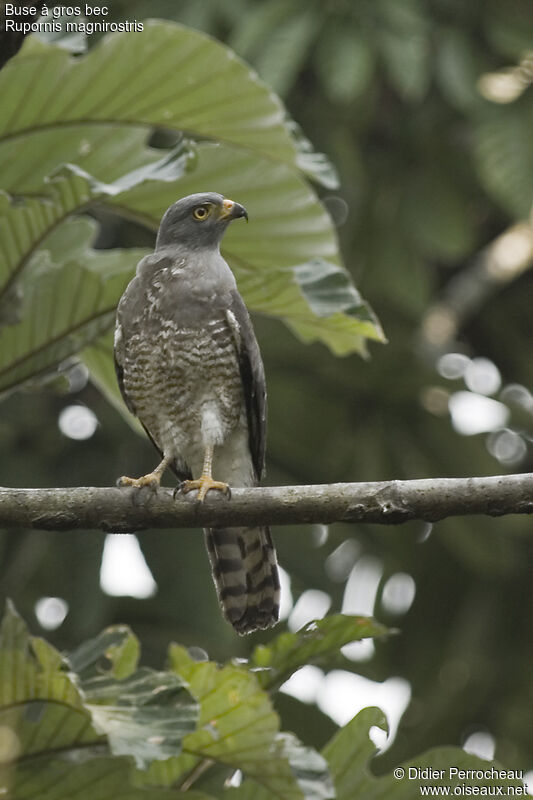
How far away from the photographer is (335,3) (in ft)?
A: 16.5

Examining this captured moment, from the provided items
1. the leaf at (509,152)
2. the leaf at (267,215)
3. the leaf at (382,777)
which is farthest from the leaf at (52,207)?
the leaf at (509,152)

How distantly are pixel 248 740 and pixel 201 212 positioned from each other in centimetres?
187

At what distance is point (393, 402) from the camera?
19.4ft

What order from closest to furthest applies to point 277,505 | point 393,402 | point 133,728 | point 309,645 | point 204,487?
point 277,505
point 133,728
point 204,487
point 309,645
point 393,402

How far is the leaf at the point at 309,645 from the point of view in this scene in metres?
3.51

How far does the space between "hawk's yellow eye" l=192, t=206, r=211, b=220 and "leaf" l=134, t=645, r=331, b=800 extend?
1.63m

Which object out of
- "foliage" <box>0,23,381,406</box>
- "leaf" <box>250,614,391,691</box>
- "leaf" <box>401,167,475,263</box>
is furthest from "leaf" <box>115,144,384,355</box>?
"leaf" <box>401,167,475,263</box>

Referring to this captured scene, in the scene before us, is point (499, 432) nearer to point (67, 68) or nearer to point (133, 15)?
point (133, 15)

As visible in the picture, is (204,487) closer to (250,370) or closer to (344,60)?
(250,370)

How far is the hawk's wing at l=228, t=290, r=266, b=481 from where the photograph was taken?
411 cm

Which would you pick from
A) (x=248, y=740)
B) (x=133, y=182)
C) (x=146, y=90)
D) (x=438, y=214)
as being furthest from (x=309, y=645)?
(x=438, y=214)

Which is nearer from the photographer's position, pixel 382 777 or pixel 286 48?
pixel 382 777

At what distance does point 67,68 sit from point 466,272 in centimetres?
389

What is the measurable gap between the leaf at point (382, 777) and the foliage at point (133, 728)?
0.02m
